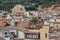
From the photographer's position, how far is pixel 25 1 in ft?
72.7

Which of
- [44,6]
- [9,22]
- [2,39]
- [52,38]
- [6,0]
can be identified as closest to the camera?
[2,39]

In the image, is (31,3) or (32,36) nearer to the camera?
(32,36)

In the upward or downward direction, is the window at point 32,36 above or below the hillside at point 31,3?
below

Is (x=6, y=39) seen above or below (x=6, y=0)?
below

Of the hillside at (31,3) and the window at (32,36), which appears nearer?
the window at (32,36)

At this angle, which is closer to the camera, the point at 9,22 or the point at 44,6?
the point at 9,22

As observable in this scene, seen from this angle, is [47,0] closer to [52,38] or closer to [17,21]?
[17,21]

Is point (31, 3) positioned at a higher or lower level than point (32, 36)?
higher

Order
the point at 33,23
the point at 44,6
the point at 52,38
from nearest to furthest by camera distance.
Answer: the point at 52,38, the point at 33,23, the point at 44,6

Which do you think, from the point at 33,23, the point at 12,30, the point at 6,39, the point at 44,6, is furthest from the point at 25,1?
the point at 6,39

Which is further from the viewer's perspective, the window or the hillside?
the hillside

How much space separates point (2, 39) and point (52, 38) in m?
1.60

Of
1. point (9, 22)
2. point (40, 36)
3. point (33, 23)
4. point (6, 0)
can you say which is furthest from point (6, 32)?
point (6, 0)

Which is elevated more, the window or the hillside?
the hillside
